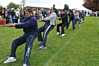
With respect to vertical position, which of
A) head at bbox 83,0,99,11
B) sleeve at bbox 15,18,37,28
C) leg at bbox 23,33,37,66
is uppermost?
sleeve at bbox 15,18,37,28

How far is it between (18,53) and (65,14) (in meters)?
10.4

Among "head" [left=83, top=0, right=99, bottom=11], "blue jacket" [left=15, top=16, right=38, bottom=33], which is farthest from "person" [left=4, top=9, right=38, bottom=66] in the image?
"head" [left=83, top=0, right=99, bottom=11]

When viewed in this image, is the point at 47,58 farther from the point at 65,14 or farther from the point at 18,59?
the point at 65,14

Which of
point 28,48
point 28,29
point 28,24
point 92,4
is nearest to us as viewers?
point 28,24

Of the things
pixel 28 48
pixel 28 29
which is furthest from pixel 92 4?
pixel 28 48

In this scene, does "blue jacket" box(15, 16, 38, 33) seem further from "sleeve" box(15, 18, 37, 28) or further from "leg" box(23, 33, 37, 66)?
"leg" box(23, 33, 37, 66)

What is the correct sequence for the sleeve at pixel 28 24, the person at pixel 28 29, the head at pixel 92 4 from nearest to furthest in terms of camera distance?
the sleeve at pixel 28 24
the person at pixel 28 29
the head at pixel 92 4

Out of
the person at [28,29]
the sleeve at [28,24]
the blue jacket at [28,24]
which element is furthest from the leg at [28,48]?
the sleeve at [28,24]

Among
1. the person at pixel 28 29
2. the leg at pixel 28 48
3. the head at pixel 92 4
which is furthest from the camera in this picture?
the head at pixel 92 4

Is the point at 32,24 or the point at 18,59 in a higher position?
the point at 32,24

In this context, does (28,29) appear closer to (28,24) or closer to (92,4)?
(28,24)

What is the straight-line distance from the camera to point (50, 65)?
1297 cm

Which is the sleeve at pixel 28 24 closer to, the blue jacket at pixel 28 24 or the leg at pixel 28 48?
the blue jacket at pixel 28 24

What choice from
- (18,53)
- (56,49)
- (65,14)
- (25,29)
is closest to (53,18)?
(56,49)
